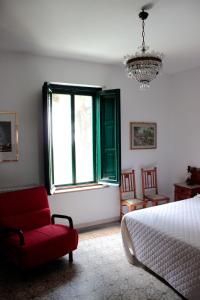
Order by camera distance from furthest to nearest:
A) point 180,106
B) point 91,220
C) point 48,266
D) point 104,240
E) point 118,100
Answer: point 180,106, point 91,220, point 118,100, point 104,240, point 48,266

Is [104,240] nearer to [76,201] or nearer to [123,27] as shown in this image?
[76,201]

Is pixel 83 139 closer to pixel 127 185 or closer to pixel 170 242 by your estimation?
pixel 127 185

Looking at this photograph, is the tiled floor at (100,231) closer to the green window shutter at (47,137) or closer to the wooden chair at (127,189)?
the wooden chair at (127,189)

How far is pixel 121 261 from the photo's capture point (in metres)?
3.20

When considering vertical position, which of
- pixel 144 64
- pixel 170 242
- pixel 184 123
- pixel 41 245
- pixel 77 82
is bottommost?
pixel 41 245

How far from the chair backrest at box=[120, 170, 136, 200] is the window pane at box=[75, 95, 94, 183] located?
1.93 ft

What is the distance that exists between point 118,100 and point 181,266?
8.73ft

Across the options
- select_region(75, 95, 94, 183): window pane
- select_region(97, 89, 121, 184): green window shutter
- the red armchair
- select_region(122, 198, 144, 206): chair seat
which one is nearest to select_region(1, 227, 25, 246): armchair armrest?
the red armchair

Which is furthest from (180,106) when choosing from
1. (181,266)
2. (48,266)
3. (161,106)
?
(48,266)

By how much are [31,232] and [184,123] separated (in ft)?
11.4

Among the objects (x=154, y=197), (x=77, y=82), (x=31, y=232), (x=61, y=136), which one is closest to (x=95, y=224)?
(x=154, y=197)

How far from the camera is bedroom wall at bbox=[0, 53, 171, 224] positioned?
3.76 metres

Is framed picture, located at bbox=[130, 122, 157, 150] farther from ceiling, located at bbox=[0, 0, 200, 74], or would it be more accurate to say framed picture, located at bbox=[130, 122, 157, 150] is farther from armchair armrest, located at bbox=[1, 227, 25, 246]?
armchair armrest, located at bbox=[1, 227, 25, 246]

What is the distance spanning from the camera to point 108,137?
4418 mm
